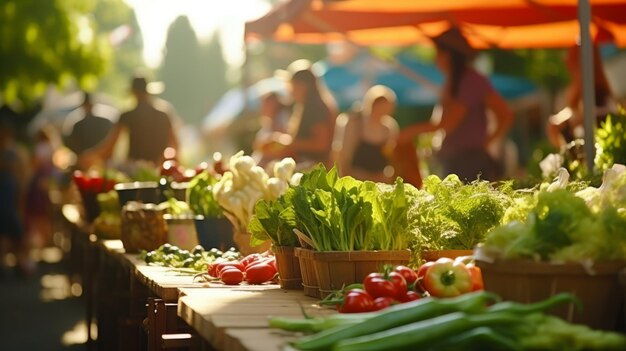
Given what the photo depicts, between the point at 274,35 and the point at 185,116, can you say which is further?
the point at 185,116

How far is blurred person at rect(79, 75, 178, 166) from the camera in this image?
1360 centimetres

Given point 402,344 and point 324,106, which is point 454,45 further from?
point 402,344

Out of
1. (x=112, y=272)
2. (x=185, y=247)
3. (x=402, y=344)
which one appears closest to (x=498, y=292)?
(x=402, y=344)

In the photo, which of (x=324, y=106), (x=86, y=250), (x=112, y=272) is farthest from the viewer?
(x=324, y=106)

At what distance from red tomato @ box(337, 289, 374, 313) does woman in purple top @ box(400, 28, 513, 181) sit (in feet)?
22.0

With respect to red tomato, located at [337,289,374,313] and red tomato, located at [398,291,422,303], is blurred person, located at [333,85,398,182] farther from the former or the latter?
red tomato, located at [337,289,374,313]

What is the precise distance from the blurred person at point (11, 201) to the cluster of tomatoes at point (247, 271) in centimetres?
1377

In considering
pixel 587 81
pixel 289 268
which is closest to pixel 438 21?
pixel 587 81

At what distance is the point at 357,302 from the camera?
14.6 ft

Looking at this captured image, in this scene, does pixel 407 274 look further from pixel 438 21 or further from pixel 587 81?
pixel 438 21

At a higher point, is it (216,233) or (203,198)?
(203,198)

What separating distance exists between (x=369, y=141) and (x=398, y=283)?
8653 mm

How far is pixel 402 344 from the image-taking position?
359cm

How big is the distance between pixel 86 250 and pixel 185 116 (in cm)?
14369
